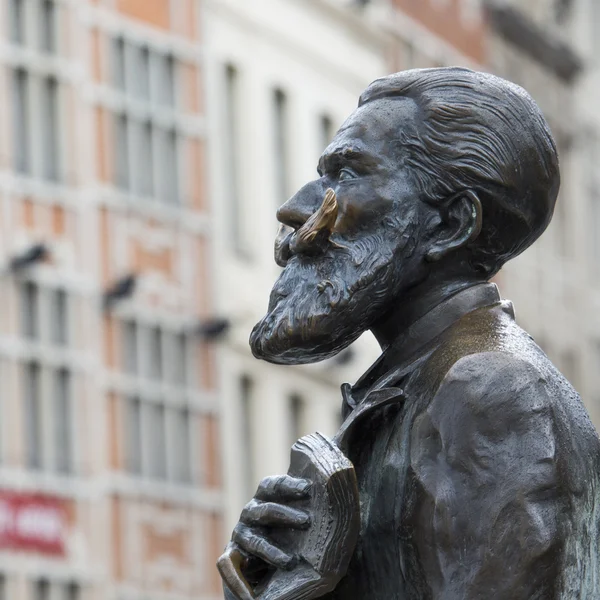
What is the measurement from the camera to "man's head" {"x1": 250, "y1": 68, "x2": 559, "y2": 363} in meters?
4.05

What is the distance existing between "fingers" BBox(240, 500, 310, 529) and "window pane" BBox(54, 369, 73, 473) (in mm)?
25847

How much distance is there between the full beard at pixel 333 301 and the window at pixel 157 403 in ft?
88.4

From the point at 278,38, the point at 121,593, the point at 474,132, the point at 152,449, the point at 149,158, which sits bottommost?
the point at 474,132

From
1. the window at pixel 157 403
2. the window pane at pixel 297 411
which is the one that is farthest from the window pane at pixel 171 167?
the window pane at pixel 297 411

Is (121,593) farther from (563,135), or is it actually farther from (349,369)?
(563,135)

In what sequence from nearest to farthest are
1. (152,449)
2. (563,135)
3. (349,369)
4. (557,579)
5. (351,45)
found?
(557,579) → (152,449) → (349,369) → (351,45) → (563,135)

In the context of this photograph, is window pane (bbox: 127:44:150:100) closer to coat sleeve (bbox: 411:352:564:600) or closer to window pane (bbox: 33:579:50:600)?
window pane (bbox: 33:579:50:600)

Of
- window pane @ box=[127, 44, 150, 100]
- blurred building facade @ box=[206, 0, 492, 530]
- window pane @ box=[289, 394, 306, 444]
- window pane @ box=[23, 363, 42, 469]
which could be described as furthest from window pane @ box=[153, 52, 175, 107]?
window pane @ box=[23, 363, 42, 469]

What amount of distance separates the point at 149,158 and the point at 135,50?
131 centimetres

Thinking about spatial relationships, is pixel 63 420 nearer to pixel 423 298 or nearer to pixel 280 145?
pixel 280 145

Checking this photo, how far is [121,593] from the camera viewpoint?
1201 inches

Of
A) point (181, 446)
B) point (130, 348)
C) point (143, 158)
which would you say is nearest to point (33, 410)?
point (130, 348)

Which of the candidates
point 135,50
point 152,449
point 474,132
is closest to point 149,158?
point 135,50

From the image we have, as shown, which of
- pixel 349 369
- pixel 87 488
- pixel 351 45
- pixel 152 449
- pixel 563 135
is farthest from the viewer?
pixel 563 135
